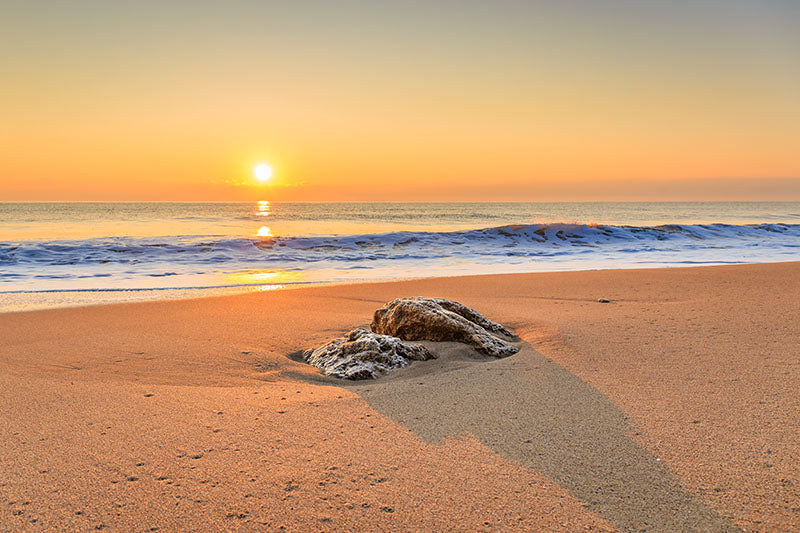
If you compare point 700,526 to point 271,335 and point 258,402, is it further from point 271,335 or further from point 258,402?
point 271,335

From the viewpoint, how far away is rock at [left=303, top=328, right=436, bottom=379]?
150 inches

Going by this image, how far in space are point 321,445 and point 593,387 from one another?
183 cm

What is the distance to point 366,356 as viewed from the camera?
155 inches

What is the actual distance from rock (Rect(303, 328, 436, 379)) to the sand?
0.41 feet

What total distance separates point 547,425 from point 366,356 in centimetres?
154

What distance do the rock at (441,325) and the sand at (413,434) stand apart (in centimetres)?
22

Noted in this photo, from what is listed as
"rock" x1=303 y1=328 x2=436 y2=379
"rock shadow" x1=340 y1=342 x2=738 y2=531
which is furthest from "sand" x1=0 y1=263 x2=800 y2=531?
"rock" x1=303 y1=328 x2=436 y2=379

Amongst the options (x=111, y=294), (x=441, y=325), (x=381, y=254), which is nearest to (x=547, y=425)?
(x=441, y=325)

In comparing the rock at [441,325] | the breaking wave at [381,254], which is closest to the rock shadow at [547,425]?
the rock at [441,325]

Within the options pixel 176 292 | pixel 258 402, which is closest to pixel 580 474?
pixel 258 402

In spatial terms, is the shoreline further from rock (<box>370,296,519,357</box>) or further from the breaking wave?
rock (<box>370,296,519,357</box>)

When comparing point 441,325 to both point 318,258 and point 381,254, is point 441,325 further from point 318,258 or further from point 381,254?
point 381,254

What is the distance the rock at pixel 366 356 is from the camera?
3811mm

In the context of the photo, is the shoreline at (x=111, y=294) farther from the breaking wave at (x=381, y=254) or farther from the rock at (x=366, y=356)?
the rock at (x=366, y=356)
